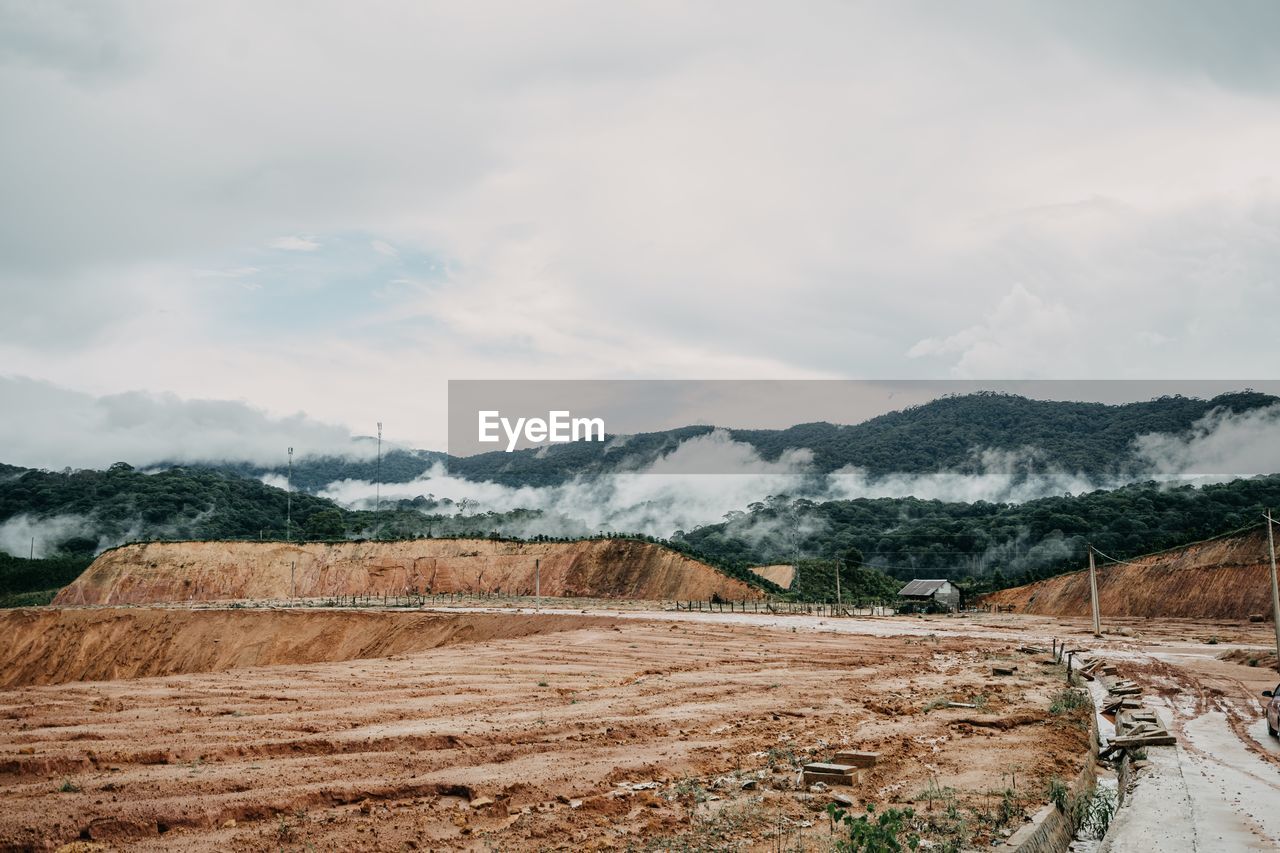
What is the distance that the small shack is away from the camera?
67875 mm

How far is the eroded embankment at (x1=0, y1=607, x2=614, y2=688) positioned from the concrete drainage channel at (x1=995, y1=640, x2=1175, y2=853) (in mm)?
33347

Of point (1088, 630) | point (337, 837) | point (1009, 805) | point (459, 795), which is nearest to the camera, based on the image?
point (337, 837)

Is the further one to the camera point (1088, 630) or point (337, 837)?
point (1088, 630)

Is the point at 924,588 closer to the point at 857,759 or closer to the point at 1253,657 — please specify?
the point at 1253,657

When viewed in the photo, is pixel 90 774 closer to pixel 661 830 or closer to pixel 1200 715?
pixel 661 830

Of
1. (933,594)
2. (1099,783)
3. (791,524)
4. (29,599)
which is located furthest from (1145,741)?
(791,524)

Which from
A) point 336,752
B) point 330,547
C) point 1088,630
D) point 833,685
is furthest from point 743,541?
point 336,752

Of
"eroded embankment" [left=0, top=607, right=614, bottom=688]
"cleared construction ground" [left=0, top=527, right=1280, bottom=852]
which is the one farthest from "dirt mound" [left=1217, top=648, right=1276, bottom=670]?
"eroded embankment" [left=0, top=607, right=614, bottom=688]

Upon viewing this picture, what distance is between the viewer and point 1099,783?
40.8 ft

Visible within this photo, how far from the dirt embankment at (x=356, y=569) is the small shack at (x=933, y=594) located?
21963 mm

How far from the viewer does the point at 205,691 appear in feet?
66.1

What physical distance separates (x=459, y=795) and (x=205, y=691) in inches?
463

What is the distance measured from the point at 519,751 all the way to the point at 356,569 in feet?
272

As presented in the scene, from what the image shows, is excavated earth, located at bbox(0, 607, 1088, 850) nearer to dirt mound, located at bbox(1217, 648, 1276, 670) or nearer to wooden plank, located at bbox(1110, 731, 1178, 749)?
wooden plank, located at bbox(1110, 731, 1178, 749)
